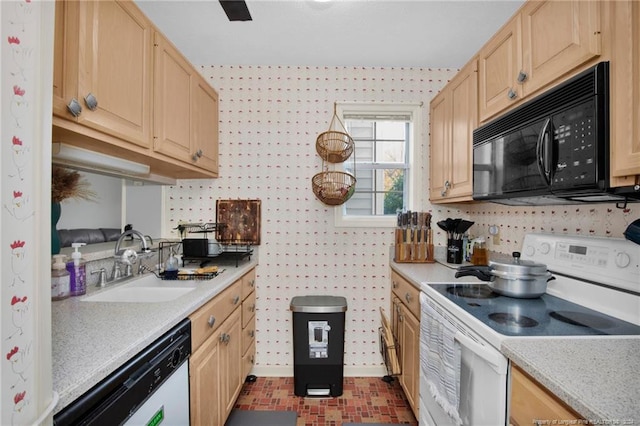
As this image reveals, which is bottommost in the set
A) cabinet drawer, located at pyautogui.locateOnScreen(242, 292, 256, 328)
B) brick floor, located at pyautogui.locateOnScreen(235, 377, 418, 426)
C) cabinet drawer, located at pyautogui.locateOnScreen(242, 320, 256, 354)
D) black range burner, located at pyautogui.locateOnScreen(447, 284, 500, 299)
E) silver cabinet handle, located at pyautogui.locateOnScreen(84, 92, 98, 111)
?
brick floor, located at pyautogui.locateOnScreen(235, 377, 418, 426)

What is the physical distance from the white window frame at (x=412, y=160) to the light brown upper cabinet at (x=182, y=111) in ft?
3.33

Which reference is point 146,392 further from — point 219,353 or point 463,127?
point 463,127

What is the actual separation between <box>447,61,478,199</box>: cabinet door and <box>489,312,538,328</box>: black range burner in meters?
0.82

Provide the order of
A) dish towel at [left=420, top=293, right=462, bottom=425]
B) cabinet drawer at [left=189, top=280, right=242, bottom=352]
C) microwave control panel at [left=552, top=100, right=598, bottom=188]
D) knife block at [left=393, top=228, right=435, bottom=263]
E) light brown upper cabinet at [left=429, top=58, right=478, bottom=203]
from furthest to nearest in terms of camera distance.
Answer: knife block at [left=393, top=228, right=435, bottom=263], light brown upper cabinet at [left=429, top=58, right=478, bottom=203], cabinet drawer at [left=189, top=280, right=242, bottom=352], dish towel at [left=420, top=293, right=462, bottom=425], microwave control panel at [left=552, top=100, right=598, bottom=188]

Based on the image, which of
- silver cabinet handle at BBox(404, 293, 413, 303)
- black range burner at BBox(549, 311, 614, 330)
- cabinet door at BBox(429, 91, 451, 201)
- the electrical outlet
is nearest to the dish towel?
silver cabinet handle at BBox(404, 293, 413, 303)

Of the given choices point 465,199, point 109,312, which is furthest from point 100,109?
point 465,199

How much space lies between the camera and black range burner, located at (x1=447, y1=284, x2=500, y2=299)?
138cm

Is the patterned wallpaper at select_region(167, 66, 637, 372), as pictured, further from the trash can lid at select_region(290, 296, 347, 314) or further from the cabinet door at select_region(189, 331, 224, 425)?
the cabinet door at select_region(189, 331, 224, 425)

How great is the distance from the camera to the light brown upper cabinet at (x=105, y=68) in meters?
1.02

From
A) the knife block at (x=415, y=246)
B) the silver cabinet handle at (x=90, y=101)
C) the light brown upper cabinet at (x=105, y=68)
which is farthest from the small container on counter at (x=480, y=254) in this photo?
the silver cabinet handle at (x=90, y=101)

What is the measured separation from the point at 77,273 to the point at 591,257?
2.25 metres

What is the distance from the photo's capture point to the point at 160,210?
7.94 feet

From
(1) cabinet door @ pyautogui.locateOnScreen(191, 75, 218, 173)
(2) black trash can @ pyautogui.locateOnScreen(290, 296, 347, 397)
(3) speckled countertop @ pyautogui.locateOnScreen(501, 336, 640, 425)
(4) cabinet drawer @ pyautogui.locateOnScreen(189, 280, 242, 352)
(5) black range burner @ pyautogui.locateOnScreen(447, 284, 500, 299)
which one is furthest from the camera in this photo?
(2) black trash can @ pyautogui.locateOnScreen(290, 296, 347, 397)

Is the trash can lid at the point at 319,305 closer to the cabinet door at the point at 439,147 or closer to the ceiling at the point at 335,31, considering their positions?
the cabinet door at the point at 439,147
